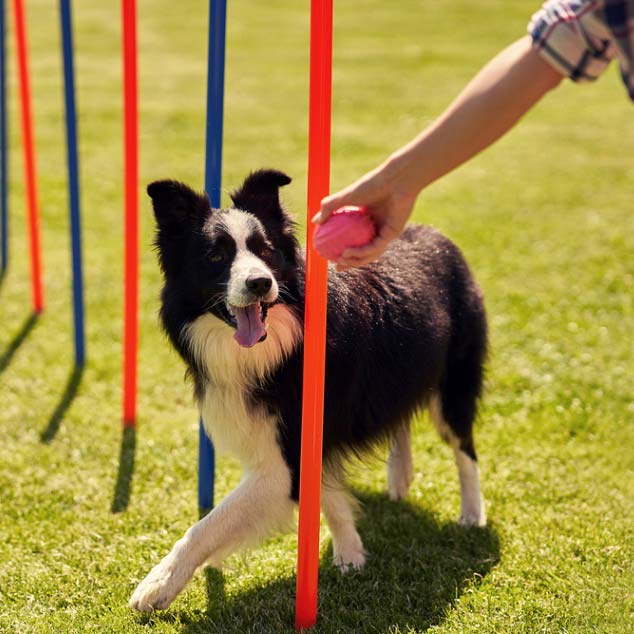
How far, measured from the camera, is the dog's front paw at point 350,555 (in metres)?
4.04

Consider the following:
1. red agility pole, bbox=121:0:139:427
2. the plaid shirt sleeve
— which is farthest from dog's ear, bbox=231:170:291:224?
the plaid shirt sleeve

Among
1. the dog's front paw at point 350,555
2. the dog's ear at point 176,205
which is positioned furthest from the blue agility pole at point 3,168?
the dog's front paw at point 350,555

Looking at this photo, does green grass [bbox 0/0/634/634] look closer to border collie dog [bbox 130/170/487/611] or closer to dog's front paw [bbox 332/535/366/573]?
dog's front paw [bbox 332/535/366/573]

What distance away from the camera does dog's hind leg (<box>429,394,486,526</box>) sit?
4.52 meters

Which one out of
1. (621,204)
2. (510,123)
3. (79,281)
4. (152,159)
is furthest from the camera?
(152,159)

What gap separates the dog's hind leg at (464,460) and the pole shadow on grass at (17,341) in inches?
131

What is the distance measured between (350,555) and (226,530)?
2.33ft

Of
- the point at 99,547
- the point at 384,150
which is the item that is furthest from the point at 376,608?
the point at 384,150

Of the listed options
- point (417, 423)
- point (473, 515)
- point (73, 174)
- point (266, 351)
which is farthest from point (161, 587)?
point (73, 174)

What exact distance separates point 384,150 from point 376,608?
8.51m

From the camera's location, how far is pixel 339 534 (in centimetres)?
409

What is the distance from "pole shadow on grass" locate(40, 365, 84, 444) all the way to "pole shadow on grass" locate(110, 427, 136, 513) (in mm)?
445

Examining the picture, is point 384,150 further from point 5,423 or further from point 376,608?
point 376,608

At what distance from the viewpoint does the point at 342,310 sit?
3777 millimetres
